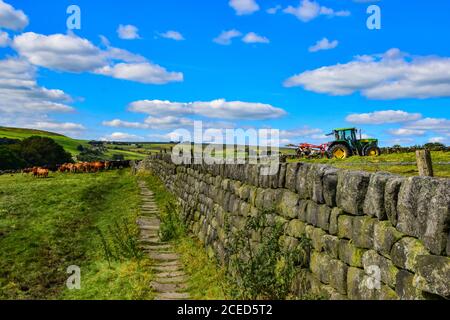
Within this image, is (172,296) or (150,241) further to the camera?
(150,241)

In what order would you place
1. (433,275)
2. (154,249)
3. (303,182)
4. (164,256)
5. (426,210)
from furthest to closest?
(154,249) → (164,256) → (303,182) → (426,210) → (433,275)

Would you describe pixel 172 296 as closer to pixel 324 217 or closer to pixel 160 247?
pixel 324 217

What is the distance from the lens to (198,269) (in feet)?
31.7

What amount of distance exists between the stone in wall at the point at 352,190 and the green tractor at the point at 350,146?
21.5 m

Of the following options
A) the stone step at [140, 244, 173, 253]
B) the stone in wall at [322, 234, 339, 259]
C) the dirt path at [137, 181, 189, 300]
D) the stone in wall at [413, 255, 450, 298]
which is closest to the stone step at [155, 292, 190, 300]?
the dirt path at [137, 181, 189, 300]

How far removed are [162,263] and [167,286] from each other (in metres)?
1.71

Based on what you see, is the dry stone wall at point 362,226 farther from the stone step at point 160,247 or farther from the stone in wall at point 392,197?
the stone step at point 160,247

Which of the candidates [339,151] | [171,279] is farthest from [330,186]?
[339,151]

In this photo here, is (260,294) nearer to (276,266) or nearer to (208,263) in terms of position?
(276,266)

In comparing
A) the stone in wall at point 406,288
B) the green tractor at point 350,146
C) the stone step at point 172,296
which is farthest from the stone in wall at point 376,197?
the green tractor at point 350,146

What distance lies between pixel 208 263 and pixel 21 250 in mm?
5792

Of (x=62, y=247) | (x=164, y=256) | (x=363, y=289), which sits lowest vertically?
(x=62, y=247)
